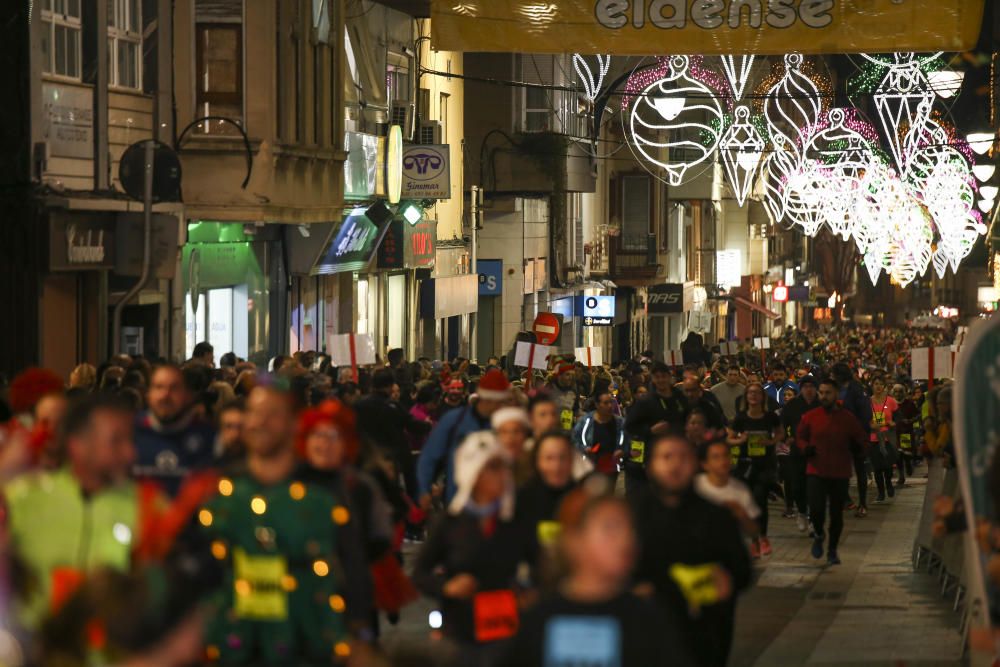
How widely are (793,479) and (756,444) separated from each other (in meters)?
2.34

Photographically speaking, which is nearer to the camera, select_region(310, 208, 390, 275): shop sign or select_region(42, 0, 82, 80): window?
select_region(42, 0, 82, 80): window

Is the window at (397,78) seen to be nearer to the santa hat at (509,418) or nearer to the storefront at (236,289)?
the storefront at (236,289)

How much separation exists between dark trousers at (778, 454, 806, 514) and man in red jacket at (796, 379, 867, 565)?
0.60 metres

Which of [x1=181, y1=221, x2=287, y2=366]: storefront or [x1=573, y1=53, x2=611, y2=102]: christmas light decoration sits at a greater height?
[x1=573, y1=53, x2=611, y2=102]: christmas light decoration

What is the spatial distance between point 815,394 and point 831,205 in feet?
91.4

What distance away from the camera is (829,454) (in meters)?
18.3

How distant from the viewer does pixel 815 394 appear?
21.6m

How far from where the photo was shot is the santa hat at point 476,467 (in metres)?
8.59

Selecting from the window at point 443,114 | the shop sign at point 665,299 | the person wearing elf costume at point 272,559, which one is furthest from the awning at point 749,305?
the person wearing elf costume at point 272,559

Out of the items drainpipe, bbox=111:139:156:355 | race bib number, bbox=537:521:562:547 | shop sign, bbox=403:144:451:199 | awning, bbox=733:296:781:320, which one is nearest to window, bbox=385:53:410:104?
shop sign, bbox=403:144:451:199

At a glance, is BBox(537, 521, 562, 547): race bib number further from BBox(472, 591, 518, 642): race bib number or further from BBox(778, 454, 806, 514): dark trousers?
BBox(778, 454, 806, 514): dark trousers

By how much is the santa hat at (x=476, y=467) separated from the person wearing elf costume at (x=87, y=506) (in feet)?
5.77

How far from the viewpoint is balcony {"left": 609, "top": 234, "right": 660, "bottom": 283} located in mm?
63031

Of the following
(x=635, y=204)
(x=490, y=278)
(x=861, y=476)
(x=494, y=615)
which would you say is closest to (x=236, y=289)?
(x=861, y=476)
